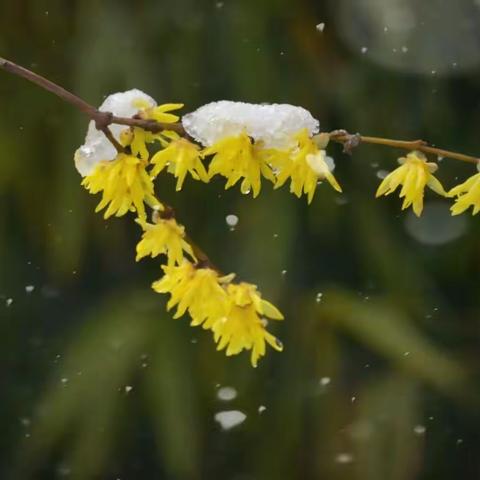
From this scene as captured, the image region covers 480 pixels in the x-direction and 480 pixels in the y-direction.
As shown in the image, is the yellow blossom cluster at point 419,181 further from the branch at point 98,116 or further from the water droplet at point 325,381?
the water droplet at point 325,381

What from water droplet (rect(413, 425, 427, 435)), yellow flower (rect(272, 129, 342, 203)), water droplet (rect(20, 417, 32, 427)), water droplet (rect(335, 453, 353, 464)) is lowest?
water droplet (rect(335, 453, 353, 464))

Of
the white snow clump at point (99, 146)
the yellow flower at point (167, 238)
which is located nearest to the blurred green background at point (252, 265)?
the white snow clump at point (99, 146)

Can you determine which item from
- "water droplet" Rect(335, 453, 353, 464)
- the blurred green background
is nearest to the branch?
the blurred green background

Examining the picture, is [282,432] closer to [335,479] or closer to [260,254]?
[335,479]

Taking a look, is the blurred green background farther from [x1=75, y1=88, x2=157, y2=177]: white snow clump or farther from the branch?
the branch

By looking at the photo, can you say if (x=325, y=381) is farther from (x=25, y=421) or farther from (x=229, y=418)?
(x=25, y=421)

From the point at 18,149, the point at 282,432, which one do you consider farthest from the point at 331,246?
the point at 18,149

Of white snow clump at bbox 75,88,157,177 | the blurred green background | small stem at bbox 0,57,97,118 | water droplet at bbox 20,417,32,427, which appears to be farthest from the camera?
water droplet at bbox 20,417,32,427
